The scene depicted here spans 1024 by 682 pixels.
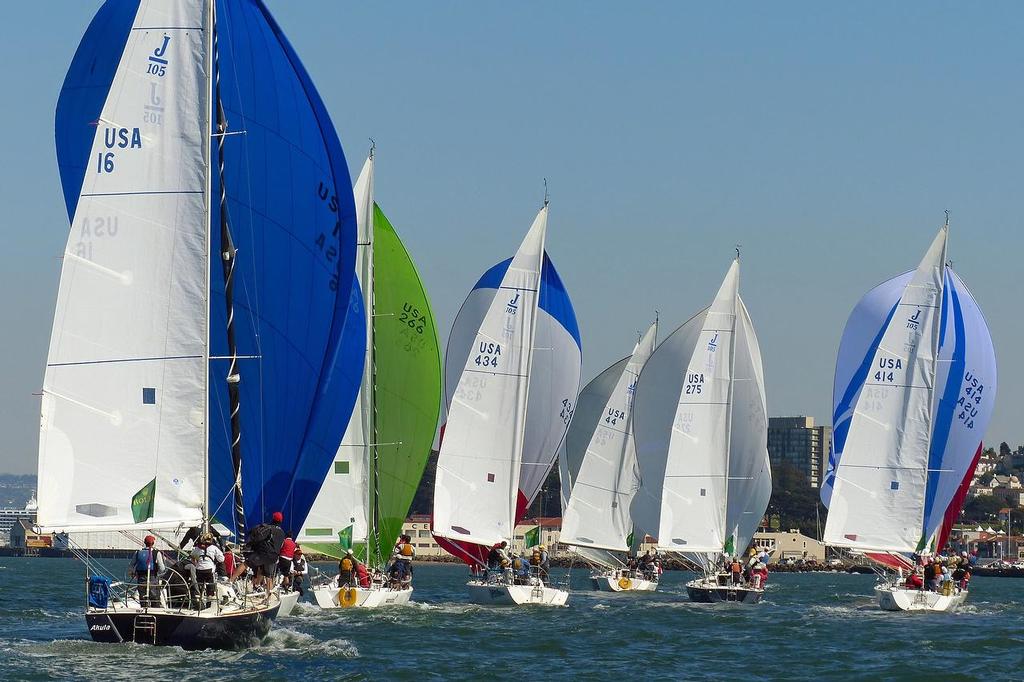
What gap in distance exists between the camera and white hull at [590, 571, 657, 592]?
52.1m

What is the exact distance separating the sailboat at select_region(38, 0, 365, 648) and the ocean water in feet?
3.76

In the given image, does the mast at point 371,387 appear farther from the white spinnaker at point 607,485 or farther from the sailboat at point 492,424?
the white spinnaker at point 607,485

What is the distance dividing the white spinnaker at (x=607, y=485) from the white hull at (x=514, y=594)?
1490 cm

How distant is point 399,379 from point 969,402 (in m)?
15.5

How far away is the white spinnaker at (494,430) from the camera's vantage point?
1507 inches

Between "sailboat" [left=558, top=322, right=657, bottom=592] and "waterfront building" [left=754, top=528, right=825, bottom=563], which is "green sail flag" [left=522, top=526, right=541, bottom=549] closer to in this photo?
"sailboat" [left=558, top=322, right=657, bottom=592]

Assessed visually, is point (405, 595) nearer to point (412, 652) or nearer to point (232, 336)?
point (412, 652)

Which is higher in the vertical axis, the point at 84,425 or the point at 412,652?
the point at 84,425

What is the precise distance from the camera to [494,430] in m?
38.4

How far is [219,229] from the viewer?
24141 millimetres

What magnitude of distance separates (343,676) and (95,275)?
608 cm

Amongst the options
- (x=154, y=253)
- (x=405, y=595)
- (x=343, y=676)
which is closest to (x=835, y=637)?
(x=405, y=595)

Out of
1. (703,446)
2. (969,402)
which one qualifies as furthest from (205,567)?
(969,402)

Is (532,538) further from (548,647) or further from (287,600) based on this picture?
(548,647)
